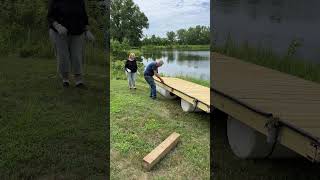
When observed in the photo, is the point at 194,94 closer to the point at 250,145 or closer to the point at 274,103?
the point at 250,145

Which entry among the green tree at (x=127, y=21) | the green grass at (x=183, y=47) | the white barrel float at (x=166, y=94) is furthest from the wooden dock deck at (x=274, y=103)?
the green tree at (x=127, y=21)

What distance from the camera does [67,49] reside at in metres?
8.10

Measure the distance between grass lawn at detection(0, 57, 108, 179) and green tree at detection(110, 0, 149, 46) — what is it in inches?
300

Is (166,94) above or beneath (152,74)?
beneath

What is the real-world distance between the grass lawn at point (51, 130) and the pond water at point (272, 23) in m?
6.00

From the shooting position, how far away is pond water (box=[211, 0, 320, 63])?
1238 centimetres

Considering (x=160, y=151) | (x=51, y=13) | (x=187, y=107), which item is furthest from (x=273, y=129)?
(x=51, y=13)

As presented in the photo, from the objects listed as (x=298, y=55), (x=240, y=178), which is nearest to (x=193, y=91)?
(x=240, y=178)

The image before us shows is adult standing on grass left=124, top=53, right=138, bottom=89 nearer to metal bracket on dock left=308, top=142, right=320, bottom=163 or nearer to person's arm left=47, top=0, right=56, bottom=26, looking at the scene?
person's arm left=47, top=0, right=56, bottom=26

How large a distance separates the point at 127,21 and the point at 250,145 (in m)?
13.4

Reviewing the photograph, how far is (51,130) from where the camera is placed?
6.70m

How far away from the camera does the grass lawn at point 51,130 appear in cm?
554

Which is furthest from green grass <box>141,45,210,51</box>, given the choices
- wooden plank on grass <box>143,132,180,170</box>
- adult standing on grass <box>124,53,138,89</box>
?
wooden plank on grass <box>143,132,180,170</box>

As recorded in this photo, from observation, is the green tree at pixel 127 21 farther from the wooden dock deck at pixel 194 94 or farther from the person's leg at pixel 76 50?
the person's leg at pixel 76 50
